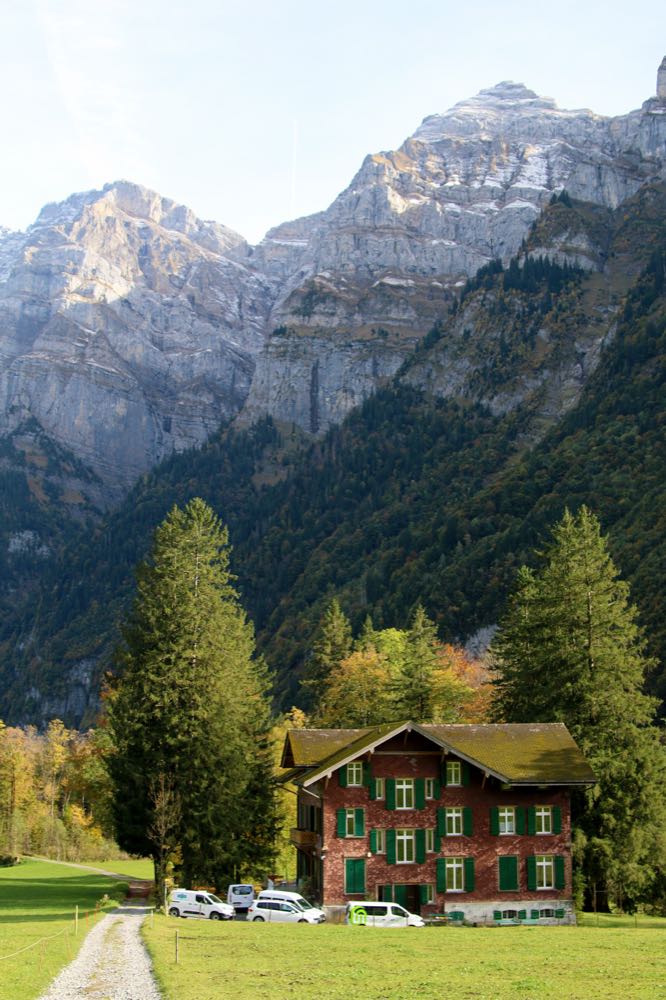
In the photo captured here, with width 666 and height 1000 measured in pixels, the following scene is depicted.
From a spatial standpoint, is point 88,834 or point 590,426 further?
point 590,426

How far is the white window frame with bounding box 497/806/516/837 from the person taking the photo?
5292 centimetres

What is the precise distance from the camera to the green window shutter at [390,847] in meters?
52.2

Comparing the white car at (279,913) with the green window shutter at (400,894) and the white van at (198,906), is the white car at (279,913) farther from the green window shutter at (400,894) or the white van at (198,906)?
the green window shutter at (400,894)

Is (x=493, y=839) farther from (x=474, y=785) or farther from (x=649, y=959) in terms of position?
(x=649, y=959)

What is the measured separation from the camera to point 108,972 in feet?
98.2

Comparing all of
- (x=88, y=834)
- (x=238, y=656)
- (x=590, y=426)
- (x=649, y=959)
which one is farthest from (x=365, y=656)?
(x=590, y=426)

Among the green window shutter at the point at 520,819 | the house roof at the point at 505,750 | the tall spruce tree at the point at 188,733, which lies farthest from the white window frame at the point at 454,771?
the tall spruce tree at the point at 188,733

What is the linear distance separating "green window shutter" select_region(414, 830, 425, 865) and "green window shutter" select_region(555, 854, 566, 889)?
20.1 feet

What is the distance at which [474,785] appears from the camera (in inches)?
2108

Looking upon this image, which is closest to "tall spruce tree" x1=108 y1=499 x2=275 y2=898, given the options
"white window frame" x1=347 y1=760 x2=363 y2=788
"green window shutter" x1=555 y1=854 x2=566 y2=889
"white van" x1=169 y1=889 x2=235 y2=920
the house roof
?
the house roof

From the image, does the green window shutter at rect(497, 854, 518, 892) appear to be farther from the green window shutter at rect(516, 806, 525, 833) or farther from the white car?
the white car

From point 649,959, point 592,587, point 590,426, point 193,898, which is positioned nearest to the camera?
point 649,959

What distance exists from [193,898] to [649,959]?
22845 millimetres

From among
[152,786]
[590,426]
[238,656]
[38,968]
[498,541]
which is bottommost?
[38,968]
